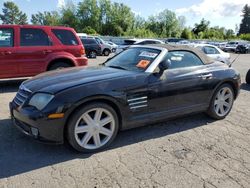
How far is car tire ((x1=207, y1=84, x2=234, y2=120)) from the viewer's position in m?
5.32

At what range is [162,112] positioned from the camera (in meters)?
4.53

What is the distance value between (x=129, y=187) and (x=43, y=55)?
18.5 ft

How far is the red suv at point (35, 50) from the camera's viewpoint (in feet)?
24.5

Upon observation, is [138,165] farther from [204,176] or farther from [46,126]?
[46,126]

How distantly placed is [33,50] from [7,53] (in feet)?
2.19

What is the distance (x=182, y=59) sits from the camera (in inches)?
195

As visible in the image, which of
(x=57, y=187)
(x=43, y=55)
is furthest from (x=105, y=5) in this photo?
(x=57, y=187)

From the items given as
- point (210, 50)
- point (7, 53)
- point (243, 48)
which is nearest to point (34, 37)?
point (7, 53)

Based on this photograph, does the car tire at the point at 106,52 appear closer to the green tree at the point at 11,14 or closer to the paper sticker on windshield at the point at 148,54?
the paper sticker on windshield at the point at 148,54

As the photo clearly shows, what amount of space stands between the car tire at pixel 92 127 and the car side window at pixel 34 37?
467cm

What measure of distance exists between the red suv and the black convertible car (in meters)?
3.20

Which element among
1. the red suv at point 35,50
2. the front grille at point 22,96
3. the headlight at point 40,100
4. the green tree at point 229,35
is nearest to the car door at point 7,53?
the red suv at point 35,50

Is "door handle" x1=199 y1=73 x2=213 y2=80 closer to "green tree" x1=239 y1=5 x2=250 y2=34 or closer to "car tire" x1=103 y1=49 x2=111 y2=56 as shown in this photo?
"car tire" x1=103 y1=49 x2=111 y2=56

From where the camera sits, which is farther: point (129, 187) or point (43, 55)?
point (43, 55)
